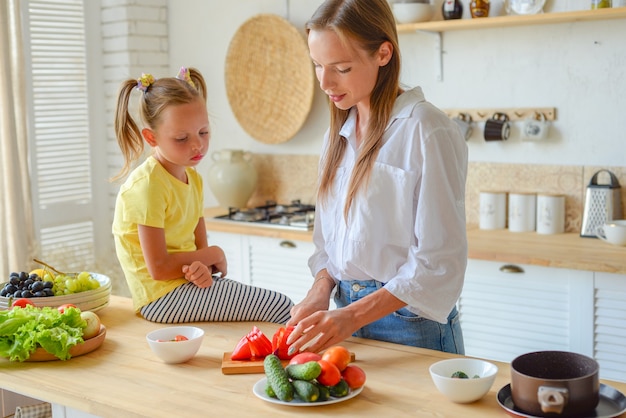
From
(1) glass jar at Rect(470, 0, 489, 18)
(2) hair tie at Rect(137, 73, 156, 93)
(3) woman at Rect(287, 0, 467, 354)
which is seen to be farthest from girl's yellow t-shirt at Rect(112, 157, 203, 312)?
(1) glass jar at Rect(470, 0, 489, 18)

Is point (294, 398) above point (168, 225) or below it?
below

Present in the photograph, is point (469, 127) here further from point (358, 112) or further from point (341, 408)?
point (341, 408)

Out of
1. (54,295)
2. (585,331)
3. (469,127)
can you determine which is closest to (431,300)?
(54,295)

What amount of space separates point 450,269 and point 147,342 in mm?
801

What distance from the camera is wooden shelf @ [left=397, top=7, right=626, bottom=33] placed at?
3.46m

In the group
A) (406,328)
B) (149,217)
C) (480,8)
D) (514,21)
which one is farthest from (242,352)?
(480,8)

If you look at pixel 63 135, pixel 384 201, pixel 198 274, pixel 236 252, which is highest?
pixel 63 135

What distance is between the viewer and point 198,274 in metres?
2.36

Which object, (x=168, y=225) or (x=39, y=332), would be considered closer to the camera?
(x=39, y=332)

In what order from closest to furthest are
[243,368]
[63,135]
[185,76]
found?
[243,368]
[185,76]
[63,135]

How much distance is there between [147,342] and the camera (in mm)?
2129

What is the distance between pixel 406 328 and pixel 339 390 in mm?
460

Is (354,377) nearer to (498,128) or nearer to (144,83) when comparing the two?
(144,83)

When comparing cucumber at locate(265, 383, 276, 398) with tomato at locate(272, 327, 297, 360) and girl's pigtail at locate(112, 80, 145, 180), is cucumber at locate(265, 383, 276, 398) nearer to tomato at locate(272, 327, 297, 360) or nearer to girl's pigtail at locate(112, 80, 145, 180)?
tomato at locate(272, 327, 297, 360)
